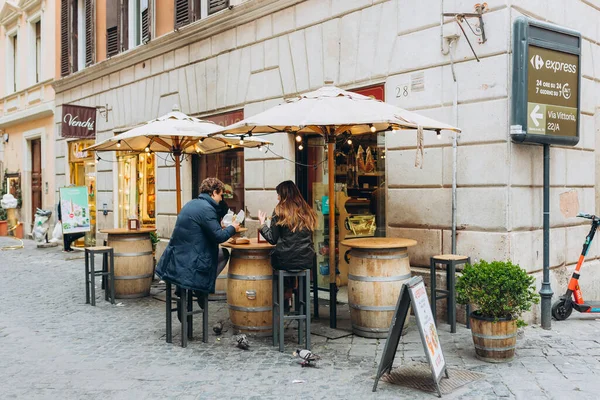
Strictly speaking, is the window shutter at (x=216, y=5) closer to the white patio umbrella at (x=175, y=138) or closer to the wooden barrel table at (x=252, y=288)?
the white patio umbrella at (x=175, y=138)

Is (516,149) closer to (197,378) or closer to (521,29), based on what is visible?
(521,29)

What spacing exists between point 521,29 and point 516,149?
133 centimetres

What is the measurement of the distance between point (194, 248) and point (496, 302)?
10.1 feet

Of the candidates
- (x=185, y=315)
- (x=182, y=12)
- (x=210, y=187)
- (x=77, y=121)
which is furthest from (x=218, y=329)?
(x=77, y=121)

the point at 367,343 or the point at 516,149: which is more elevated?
the point at 516,149

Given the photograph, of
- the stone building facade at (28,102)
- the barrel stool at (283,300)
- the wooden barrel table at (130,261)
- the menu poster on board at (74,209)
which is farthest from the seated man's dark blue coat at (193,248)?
the stone building facade at (28,102)

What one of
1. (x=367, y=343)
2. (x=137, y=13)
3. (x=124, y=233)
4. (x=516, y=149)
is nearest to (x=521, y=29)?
(x=516, y=149)

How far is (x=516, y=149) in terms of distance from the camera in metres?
6.59

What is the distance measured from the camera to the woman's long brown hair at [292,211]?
599cm

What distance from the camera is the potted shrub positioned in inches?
204

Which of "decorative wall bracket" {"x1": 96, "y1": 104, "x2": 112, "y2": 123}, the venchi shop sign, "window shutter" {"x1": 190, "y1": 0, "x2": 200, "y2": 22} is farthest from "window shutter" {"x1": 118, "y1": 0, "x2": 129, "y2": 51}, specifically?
"window shutter" {"x1": 190, "y1": 0, "x2": 200, "y2": 22}

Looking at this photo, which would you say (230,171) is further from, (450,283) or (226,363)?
(226,363)

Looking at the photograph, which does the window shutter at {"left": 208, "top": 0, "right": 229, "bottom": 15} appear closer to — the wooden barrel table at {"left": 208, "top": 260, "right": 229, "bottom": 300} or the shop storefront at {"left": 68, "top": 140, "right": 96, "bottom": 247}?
the wooden barrel table at {"left": 208, "top": 260, "right": 229, "bottom": 300}

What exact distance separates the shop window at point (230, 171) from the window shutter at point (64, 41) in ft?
24.4
